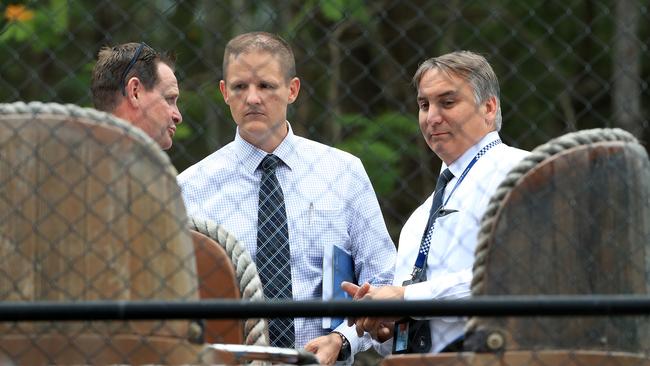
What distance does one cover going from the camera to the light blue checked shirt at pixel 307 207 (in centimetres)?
439

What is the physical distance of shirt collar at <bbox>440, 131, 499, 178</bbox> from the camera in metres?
4.07

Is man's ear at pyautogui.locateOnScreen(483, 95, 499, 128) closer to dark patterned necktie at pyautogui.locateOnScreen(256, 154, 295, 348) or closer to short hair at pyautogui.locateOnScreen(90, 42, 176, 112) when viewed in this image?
dark patterned necktie at pyautogui.locateOnScreen(256, 154, 295, 348)

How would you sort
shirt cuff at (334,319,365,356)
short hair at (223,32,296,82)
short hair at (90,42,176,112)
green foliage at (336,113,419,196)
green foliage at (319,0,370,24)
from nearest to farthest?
shirt cuff at (334,319,365,356) → short hair at (90,42,176,112) → short hair at (223,32,296,82) → green foliage at (319,0,370,24) → green foliage at (336,113,419,196)

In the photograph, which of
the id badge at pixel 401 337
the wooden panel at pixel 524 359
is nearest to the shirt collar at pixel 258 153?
the id badge at pixel 401 337

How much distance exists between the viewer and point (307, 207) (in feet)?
14.6

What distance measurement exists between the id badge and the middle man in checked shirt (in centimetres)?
54

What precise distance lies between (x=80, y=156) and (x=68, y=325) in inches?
15.4

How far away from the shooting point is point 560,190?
10.4 feet

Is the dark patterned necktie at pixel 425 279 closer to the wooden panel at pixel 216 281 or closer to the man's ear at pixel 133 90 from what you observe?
the wooden panel at pixel 216 281

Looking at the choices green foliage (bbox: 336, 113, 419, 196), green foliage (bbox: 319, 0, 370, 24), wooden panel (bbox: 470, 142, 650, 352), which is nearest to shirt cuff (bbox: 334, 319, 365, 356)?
wooden panel (bbox: 470, 142, 650, 352)

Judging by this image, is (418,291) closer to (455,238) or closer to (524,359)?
(455,238)

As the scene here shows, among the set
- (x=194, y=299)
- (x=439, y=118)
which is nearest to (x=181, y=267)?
(x=194, y=299)

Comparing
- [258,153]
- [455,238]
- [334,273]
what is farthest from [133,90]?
[455,238]

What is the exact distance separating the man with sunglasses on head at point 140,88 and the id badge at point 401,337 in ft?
3.73
